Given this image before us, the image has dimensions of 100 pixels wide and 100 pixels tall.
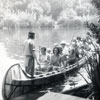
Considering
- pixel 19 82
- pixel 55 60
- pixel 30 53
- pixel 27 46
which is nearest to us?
pixel 19 82

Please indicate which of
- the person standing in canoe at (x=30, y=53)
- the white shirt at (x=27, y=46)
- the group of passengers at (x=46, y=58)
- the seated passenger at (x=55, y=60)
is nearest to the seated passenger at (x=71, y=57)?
the group of passengers at (x=46, y=58)

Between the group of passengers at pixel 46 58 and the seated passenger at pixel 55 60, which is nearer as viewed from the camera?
the group of passengers at pixel 46 58

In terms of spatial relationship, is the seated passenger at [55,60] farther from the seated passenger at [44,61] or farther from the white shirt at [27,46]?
the white shirt at [27,46]

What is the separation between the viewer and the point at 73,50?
818 cm

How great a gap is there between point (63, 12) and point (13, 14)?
6.55 m

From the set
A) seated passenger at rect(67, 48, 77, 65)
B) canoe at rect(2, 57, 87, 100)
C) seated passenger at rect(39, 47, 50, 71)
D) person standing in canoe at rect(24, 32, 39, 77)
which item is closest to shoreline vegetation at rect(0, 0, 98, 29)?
seated passenger at rect(67, 48, 77, 65)

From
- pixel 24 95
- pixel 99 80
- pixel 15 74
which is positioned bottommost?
pixel 24 95

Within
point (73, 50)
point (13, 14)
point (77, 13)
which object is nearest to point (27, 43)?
point (73, 50)

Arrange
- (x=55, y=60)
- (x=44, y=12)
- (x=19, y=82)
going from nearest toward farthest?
(x=19, y=82)
(x=55, y=60)
(x=44, y=12)

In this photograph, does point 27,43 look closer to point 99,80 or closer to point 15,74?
point 15,74

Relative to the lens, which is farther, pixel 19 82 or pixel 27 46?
pixel 27 46

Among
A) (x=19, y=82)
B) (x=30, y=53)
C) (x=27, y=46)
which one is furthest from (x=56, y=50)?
(x=19, y=82)

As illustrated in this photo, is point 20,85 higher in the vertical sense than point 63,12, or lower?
lower

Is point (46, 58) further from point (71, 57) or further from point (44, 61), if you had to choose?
point (71, 57)
